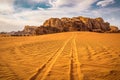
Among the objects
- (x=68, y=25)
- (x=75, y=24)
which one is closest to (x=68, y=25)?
(x=68, y=25)

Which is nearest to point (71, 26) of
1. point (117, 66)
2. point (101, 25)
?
point (101, 25)

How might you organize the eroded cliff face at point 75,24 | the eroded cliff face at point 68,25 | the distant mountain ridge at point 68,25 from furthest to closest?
the eroded cliff face at point 75,24, the eroded cliff face at point 68,25, the distant mountain ridge at point 68,25

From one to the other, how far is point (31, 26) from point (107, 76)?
148848 mm

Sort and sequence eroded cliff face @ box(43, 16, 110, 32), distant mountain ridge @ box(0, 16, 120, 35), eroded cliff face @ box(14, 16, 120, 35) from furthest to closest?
eroded cliff face @ box(43, 16, 110, 32)
eroded cliff face @ box(14, 16, 120, 35)
distant mountain ridge @ box(0, 16, 120, 35)

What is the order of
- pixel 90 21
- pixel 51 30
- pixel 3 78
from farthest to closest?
pixel 90 21 < pixel 51 30 < pixel 3 78

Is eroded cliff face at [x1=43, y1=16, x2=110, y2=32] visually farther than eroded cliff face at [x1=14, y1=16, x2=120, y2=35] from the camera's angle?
Yes

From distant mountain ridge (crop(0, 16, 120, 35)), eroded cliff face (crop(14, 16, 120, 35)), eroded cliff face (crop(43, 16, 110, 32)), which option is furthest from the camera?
eroded cliff face (crop(43, 16, 110, 32))

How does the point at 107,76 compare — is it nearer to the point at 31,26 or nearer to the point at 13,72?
the point at 13,72

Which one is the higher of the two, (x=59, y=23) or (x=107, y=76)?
(x=59, y=23)

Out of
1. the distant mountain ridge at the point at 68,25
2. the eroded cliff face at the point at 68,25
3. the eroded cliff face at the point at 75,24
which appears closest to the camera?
the distant mountain ridge at the point at 68,25

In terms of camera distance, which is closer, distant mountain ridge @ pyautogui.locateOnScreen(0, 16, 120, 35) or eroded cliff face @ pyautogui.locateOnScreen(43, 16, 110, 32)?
distant mountain ridge @ pyautogui.locateOnScreen(0, 16, 120, 35)

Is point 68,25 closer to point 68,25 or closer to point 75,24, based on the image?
point 68,25

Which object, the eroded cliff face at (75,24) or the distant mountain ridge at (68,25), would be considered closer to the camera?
the distant mountain ridge at (68,25)

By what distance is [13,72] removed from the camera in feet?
16.7
